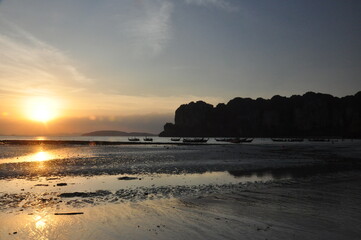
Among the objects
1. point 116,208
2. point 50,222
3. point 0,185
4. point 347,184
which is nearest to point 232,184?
point 347,184

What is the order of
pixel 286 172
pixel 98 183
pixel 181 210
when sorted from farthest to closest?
1. pixel 286 172
2. pixel 98 183
3. pixel 181 210

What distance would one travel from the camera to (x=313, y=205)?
1387 cm

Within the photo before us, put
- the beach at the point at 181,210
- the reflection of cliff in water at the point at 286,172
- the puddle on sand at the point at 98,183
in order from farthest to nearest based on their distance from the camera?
1. the reflection of cliff in water at the point at 286,172
2. the puddle on sand at the point at 98,183
3. the beach at the point at 181,210

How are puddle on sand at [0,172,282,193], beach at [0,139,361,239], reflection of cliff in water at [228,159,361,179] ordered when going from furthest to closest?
reflection of cliff in water at [228,159,361,179] → puddle on sand at [0,172,282,193] → beach at [0,139,361,239]

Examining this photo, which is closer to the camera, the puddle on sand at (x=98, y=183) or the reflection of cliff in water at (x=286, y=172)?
the puddle on sand at (x=98, y=183)

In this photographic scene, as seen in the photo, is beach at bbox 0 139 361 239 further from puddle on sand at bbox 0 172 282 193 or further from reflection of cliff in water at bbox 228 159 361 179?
reflection of cliff in water at bbox 228 159 361 179

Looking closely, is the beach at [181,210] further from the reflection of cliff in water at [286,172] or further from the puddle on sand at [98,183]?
the reflection of cliff in water at [286,172]

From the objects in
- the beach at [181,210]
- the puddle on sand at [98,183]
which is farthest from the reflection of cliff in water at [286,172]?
the beach at [181,210]

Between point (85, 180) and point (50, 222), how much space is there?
1232 centimetres

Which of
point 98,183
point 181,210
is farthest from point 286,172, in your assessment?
point 181,210

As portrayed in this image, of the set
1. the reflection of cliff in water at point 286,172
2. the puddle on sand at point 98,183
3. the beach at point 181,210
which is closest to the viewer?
the beach at point 181,210

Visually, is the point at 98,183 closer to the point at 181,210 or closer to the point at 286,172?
the point at 181,210

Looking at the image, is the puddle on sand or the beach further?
the puddle on sand

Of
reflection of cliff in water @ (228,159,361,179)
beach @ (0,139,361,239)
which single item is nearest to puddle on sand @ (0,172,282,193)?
beach @ (0,139,361,239)
